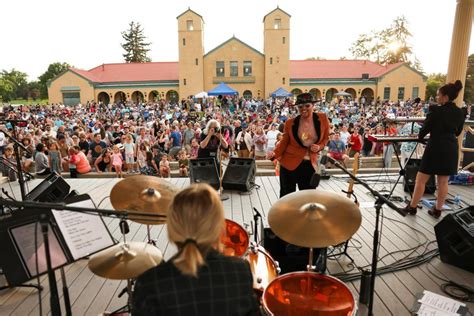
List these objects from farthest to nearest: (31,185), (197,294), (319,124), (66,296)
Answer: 1. (31,185)
2. (319,124)
3. (66,296)
4. (197,294)

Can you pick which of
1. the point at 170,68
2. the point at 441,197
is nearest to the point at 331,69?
the point at 170,68

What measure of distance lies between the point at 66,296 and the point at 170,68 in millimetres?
36600

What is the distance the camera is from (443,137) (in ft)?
13.5

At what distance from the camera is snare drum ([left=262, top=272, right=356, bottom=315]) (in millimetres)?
1980

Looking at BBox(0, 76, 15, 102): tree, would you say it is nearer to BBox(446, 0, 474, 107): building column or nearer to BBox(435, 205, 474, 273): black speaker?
BBox(446, 0, 474, 107): building column

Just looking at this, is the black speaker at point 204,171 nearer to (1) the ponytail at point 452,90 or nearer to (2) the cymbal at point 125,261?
(1) the ponytail at point 452,90

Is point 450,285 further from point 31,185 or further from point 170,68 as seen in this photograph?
point 170,68

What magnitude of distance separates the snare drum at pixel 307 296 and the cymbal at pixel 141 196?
3.34 ft

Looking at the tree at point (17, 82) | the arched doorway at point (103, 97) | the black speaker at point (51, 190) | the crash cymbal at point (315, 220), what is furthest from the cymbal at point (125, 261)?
the tree at point (17, 82)

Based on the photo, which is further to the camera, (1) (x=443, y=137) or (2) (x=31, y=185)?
(2) (x=31, y=185)

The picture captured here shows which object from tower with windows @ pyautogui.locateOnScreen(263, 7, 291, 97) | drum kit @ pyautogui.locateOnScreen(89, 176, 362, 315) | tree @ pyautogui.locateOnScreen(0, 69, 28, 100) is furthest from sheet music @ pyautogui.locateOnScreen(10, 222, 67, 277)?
tree @ pyautogui.locateOnScreen(0, 69, 28, 100)

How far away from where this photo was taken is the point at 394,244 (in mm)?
3994

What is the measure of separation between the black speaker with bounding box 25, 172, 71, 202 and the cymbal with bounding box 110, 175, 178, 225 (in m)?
2.65

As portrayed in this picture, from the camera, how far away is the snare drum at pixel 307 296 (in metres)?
1.98
